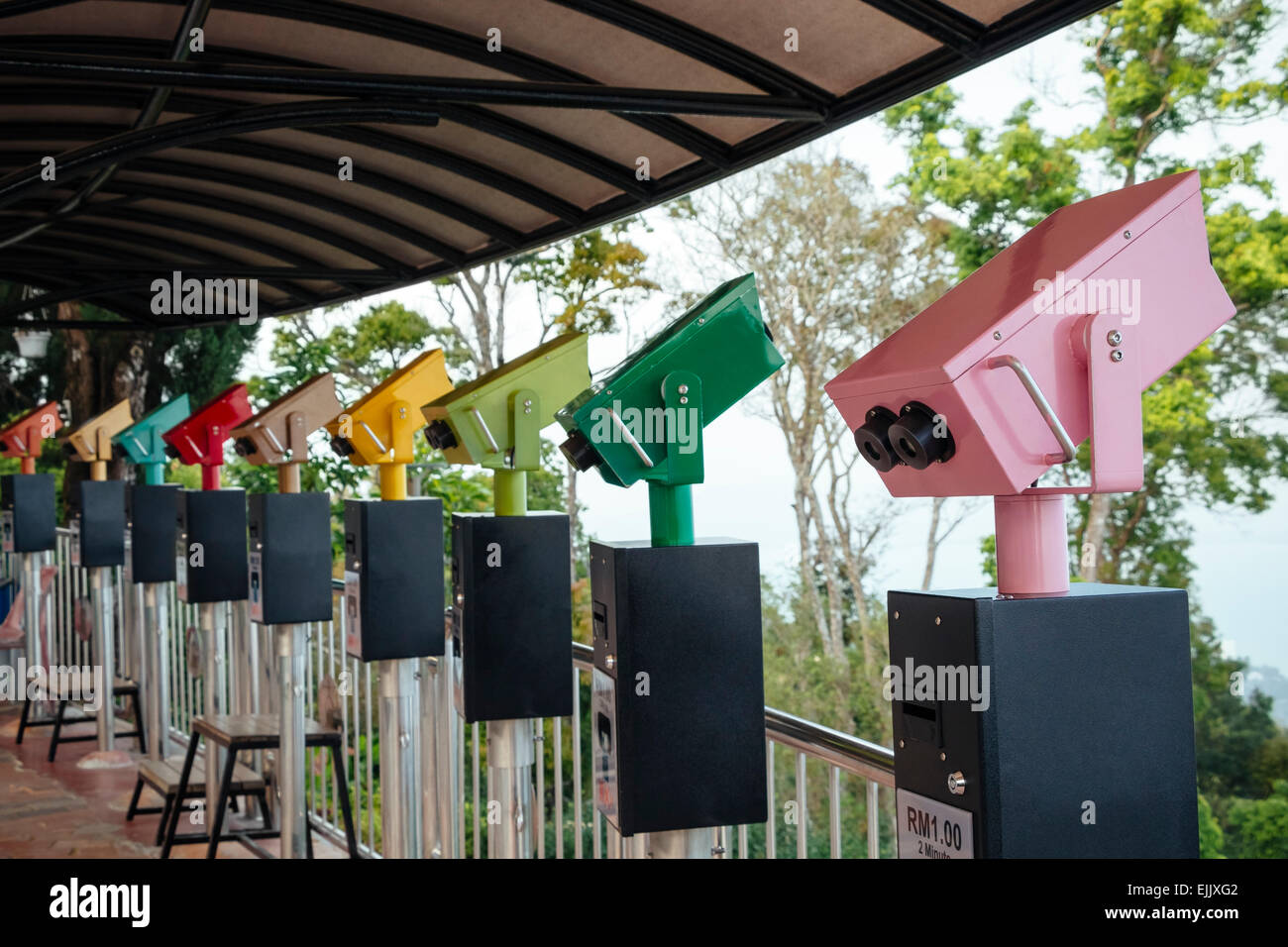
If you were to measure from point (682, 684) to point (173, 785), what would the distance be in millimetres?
3495

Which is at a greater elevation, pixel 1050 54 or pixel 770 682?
pixel 1050 54

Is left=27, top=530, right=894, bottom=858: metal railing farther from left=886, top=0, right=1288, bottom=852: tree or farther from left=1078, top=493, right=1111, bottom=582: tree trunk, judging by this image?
left=886, top=0, right=1288, bottom=852: tree

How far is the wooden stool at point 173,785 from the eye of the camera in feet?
16.5

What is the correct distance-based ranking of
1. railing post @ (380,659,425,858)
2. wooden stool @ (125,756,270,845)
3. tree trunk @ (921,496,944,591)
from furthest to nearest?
1. tree trunk @ (921,496,944,591)
2. wooden stool @ (125,756,270,845)
3. railing post @ (380,659,425,858)

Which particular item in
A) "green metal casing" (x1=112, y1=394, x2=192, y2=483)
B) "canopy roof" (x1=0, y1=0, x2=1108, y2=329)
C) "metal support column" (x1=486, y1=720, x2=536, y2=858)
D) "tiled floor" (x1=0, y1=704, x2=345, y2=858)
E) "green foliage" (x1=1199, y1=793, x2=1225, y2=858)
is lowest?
"green foliage" (x1=1199, y1=793, x2=1225, y2=858)

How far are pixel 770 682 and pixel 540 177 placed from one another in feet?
34.9

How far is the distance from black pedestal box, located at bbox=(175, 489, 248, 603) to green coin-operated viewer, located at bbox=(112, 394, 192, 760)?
2.58 feet

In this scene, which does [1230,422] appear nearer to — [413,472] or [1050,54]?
[1050,54]

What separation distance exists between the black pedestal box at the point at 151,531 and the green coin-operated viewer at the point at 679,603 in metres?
4.52

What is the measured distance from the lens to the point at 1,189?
10.2ft

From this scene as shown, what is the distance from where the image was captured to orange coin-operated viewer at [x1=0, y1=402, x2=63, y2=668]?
7590mm

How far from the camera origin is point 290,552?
15.3 ft

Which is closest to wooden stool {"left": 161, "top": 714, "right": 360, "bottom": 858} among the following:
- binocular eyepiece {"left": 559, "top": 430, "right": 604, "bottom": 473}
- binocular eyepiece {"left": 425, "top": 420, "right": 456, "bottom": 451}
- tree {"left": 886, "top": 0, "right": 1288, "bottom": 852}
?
binocular eyepiece {"left": 425, "top": 420, "right": 456, "bottom": 451}

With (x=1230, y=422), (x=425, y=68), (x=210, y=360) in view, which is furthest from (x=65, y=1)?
(x=1230, y=422)
